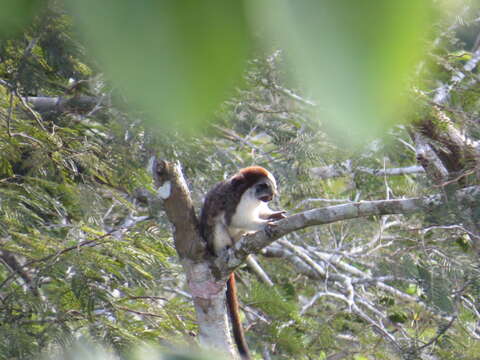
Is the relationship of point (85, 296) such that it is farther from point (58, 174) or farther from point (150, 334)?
point (58, 174)

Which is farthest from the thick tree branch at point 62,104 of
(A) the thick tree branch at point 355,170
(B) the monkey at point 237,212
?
(A) the thick tree branch at point 355,170

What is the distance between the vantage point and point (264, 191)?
393 cm

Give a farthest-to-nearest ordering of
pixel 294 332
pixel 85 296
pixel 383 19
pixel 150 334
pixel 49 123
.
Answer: pixel 294 332, pixel 49 123, pixel 150 334, pixel 85 296, pixel 383 19

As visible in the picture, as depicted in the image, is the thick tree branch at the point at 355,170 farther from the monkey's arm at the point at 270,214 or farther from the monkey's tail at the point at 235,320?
the monkey's tail at the point at 235,320

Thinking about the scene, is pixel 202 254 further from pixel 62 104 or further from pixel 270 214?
pixel 62 104

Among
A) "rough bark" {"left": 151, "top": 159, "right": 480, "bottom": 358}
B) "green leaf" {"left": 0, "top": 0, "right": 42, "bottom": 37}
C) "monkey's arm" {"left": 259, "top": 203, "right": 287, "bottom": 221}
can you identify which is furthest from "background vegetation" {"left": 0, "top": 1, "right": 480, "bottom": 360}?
"green leaf" {"left": 0, "top": 0, "right": 42, "bottom": 37}

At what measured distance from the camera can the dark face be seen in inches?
153

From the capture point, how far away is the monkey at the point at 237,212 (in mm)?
3656

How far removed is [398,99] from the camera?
0.67 feet

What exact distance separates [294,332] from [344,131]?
13.5 ft

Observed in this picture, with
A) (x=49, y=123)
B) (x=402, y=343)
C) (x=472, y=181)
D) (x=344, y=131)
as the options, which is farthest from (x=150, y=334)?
(x=344, y=131)

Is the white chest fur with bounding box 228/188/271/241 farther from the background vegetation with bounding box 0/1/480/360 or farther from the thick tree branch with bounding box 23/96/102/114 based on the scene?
the thick tree branch with bounding box 23/96/102/114

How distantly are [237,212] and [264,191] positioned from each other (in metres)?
0.28

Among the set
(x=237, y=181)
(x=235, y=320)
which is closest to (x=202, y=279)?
(x=235, y=320)
